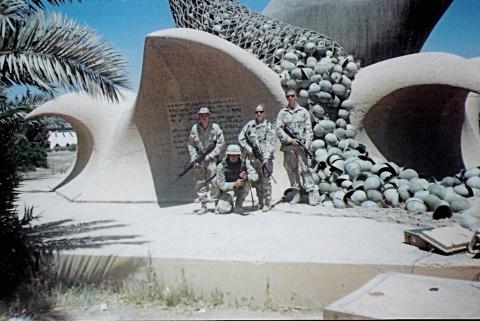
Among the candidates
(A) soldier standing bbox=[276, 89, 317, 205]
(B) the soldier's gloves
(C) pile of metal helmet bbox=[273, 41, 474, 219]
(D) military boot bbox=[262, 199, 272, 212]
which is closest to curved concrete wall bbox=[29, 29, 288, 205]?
(C) pile of metal helmet bbox=[273, 41, 474, 219]

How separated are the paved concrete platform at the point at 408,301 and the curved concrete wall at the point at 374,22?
8.94m

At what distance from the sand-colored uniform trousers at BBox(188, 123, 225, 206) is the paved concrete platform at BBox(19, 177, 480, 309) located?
3.13ft

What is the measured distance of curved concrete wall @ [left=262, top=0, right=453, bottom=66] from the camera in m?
10.3

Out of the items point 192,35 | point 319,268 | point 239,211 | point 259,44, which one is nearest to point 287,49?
point 259,44

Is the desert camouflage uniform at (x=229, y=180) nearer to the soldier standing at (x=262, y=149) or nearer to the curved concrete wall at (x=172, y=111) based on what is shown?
the soldier standing at (x=262, y=149)

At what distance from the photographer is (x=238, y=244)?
452 cm

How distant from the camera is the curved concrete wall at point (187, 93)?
7832 mm

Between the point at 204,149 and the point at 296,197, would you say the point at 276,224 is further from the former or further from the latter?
the point at 204,149

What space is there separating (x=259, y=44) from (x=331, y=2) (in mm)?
2932

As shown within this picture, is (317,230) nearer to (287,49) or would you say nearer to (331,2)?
(287,49)

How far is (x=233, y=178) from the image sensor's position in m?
6.76

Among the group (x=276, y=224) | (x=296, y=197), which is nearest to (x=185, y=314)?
(x=276, y=224)

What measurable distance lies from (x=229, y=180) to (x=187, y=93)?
9.45ft

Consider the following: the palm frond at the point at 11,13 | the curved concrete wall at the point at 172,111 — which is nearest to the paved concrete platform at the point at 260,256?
the palm frond at the point at 11,13
